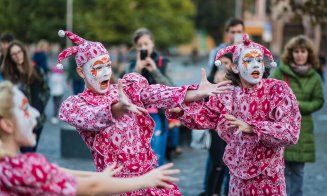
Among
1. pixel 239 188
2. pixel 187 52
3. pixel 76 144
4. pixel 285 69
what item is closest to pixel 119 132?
pixel 239 188

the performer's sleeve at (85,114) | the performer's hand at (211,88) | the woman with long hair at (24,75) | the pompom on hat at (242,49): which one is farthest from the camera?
the woman with long hair at (24,75)

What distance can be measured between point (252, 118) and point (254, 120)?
20 millimetres

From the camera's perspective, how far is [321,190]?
354 inches

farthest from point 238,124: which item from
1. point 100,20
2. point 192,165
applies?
point 100,20

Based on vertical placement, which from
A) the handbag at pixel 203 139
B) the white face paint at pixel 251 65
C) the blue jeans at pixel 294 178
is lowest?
the blue jeans at pixel 294 178

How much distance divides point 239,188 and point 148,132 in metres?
0.78

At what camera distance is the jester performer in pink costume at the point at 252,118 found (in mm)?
5246

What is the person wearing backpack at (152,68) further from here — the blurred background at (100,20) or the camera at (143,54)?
the blurred background at (100,20)

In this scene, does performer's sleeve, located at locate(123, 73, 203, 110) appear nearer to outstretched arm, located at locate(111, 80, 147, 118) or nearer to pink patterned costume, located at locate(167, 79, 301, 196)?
pink patterned costume, located at locate(167, 79, 301, 196)

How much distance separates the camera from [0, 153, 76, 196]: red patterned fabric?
3621mm

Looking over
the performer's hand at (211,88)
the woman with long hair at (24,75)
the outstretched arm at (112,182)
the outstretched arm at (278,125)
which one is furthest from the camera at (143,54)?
the outstretched arm at (112,182)

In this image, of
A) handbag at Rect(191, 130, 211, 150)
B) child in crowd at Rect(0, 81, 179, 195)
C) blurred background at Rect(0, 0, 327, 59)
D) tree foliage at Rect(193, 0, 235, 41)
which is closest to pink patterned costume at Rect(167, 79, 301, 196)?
child in crowd at Rect(0, 81, 179, 195)

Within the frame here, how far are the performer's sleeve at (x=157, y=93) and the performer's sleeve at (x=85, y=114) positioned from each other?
0.84 ft

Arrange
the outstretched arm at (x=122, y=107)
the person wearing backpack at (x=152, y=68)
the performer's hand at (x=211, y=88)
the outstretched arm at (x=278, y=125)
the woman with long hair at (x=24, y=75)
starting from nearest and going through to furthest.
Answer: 1. the outstretched arm at (x=122, y=107)
2. the performer's hand at (x=211, y=88)
3. the outstretched arm at (x=278, y=125)
4. the person wearing backpack at (x=152, y=68)
5. the woman with long hair at (x=24, y=75)
